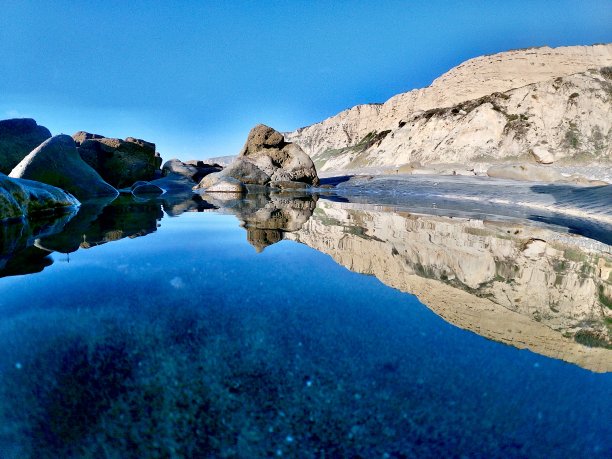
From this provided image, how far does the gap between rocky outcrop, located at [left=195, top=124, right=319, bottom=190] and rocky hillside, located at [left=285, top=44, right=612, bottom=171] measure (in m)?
28.7

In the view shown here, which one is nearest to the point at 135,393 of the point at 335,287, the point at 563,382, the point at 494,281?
the point at 335,287

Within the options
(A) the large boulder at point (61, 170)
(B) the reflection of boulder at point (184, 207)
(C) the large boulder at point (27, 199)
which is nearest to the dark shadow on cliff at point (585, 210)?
(B) the reflection of boulder at point (184, 207)

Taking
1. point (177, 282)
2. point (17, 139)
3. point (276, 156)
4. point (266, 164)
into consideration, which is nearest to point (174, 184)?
point (266, 164)

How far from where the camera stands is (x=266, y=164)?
1792 centimetres

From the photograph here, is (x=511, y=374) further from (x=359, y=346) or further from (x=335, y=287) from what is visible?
(x=335, y=287)

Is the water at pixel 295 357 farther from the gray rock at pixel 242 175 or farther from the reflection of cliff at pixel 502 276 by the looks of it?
the gray rock at pixel 242 175

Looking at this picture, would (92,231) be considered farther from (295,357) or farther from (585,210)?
(585,210)

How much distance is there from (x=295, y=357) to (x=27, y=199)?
6414 mm

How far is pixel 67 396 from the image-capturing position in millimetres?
1266

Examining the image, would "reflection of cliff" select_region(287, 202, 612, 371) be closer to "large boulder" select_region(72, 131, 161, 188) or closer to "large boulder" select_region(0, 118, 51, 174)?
"large boulder" select_region(0, 118, 51, 174)

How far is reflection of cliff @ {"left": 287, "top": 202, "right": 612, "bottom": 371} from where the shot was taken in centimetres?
205

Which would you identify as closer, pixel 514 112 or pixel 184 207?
pixel 184 207

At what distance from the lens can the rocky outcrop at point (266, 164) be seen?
1662 centimetres

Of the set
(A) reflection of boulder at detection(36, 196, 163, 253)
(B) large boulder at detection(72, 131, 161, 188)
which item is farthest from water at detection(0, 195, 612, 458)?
(B) large boulder at detection(72, 131, 161, 188)
